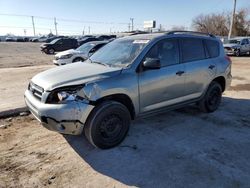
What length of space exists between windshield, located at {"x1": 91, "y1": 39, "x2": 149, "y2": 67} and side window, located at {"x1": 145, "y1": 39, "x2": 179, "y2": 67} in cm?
21

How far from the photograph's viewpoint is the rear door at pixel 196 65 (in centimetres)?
545

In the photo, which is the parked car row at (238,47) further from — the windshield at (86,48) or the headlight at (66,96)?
the headlight at (66,96)

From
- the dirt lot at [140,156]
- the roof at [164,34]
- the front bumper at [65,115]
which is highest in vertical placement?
the roof at [164,34]

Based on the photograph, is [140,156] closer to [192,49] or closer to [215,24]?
[192,49]

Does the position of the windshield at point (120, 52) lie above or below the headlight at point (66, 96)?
above

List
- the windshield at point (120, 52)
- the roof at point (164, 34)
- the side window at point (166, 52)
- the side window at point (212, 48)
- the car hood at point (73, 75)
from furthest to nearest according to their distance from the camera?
the side window at point (212, 48) → the roof at point (164, 34) → the side window at point (166, 52) → the windshield at point (120, 52) → the car hood at point (73, 75)

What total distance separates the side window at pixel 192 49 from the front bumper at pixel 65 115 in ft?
8.06

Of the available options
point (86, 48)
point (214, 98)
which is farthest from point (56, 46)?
A: point (214, 98)

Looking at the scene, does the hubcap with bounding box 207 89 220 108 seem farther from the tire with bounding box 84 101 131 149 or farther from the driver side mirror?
the tire with bounding box 84 101 131 149

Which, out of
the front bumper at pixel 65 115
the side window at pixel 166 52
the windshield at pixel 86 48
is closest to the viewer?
the front bumper at pixel 65 115

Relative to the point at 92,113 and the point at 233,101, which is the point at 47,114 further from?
the point at 233,101

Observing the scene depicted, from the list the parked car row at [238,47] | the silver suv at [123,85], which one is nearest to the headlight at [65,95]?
the silver suv at [123,85]

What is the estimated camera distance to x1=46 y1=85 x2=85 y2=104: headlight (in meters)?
3.94

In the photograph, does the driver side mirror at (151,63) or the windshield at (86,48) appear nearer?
the driver side mirror at (151,63)
